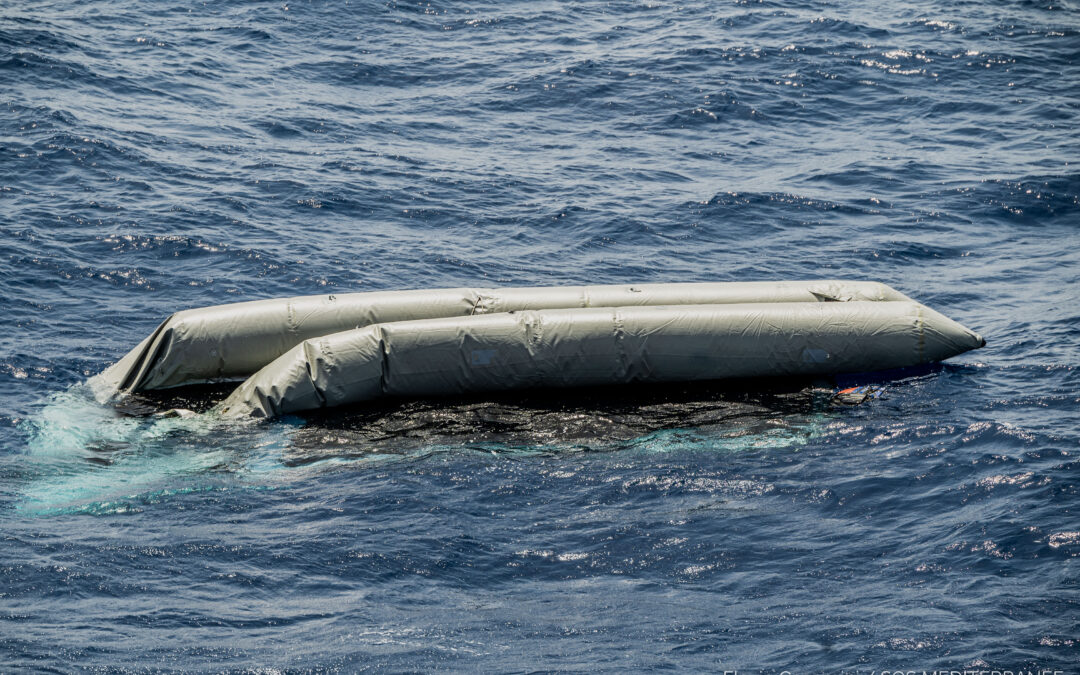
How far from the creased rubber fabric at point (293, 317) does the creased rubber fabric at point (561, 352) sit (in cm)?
51

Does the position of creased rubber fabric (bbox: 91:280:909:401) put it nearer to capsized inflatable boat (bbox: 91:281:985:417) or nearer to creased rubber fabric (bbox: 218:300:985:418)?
capsized inflatable boat (bbox: 91:281:985:417)

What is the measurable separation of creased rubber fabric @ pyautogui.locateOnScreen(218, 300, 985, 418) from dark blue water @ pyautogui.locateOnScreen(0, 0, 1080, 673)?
38 cm

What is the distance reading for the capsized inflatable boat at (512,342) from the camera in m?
13.3

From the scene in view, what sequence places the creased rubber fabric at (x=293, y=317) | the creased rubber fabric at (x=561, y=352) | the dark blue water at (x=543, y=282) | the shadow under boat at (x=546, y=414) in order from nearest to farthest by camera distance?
1. the dark blue water at (x=543, y=282)
2. the shadow under boat at (x=546, y=414)
3. the creased rubber fabric at (x=561, y=352)
4. the creased rubber fabric at (x=293, y=317)

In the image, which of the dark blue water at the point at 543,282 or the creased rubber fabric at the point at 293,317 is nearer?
the dark blue water at the point at 543,282

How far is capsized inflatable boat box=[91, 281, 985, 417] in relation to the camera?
13.3 m

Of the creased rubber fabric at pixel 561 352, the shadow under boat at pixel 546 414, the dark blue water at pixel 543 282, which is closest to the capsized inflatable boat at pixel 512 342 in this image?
the creased rubber fabric at pixel 561 352

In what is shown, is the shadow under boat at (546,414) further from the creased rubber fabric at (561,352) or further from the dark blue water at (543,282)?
the creased rubber fabric at (561,352)

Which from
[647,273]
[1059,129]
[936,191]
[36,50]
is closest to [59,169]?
[36,50]

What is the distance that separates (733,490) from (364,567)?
4013 mm

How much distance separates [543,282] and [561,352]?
4.80 metres

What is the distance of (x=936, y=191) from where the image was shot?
21.8 metres

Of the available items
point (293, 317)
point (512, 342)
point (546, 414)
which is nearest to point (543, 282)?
point (512, 342)

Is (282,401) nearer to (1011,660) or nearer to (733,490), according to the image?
(733,490)
